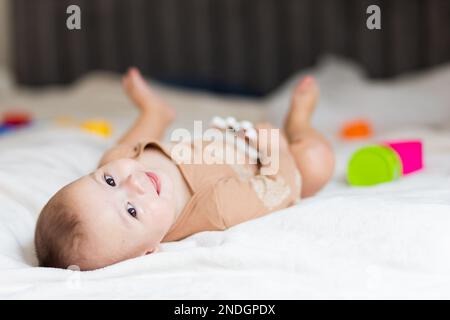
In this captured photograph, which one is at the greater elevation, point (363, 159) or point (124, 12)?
point (124, 12)

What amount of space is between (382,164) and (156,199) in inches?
19.4

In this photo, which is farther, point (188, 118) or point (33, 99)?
point (33, 99)

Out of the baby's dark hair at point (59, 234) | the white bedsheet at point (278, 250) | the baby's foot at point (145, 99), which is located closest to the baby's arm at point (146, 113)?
the baby's foot at point (145, 99)

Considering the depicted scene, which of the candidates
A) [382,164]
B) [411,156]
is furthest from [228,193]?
[411,156]

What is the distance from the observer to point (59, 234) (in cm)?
94

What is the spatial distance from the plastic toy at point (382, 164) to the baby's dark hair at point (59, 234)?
605mm

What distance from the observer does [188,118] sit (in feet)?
7.24

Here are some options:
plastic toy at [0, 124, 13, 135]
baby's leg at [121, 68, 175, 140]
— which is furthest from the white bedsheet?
plastic toy at [0, 124, 13, 135]

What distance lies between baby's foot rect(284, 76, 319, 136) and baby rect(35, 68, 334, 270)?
0.10ft

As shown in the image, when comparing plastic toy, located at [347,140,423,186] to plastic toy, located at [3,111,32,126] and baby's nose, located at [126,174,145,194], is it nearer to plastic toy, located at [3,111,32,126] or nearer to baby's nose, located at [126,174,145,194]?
baby's nose, located at [126,174,145,194]

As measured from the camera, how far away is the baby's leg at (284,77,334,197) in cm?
132

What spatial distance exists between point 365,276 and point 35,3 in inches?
95.3
